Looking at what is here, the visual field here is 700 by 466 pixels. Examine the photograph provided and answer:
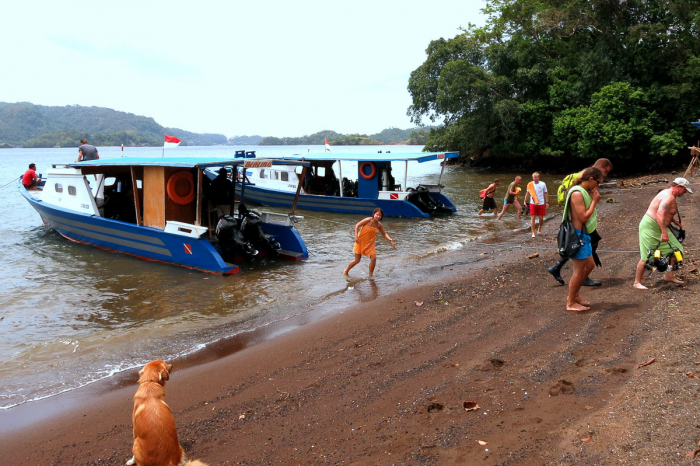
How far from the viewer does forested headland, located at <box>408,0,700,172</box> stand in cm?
2720

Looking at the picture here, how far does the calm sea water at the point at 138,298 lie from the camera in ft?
21.4

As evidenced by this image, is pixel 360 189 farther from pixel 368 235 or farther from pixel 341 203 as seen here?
Answer: pixel 368 235

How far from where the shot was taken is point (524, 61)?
33531 mm

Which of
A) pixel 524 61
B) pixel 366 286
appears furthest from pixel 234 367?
pixel 524 61

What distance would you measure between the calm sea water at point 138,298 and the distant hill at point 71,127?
116 meters

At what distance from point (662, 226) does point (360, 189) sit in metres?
12.8

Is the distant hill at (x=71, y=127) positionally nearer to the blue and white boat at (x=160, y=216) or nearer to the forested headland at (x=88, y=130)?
the forested headland at (x=88, y=130)

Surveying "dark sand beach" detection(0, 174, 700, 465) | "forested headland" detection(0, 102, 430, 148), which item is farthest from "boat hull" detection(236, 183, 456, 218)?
"forested headland" detection(0, 102, 430, 148)

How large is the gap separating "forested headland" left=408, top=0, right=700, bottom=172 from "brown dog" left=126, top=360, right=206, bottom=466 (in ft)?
95.2

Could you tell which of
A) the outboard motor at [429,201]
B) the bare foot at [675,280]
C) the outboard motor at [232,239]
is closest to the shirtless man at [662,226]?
the bare foot at [675,280]

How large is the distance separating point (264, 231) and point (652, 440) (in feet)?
32.7

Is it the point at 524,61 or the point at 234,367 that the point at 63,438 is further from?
the point at 524,61

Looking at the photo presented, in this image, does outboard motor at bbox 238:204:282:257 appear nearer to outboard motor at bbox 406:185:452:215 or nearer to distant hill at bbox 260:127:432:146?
outboard motor at bbox 406:185:452:215

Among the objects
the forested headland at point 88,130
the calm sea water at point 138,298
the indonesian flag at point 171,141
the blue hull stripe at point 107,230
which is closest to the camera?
the calm sea water at point 138,298
